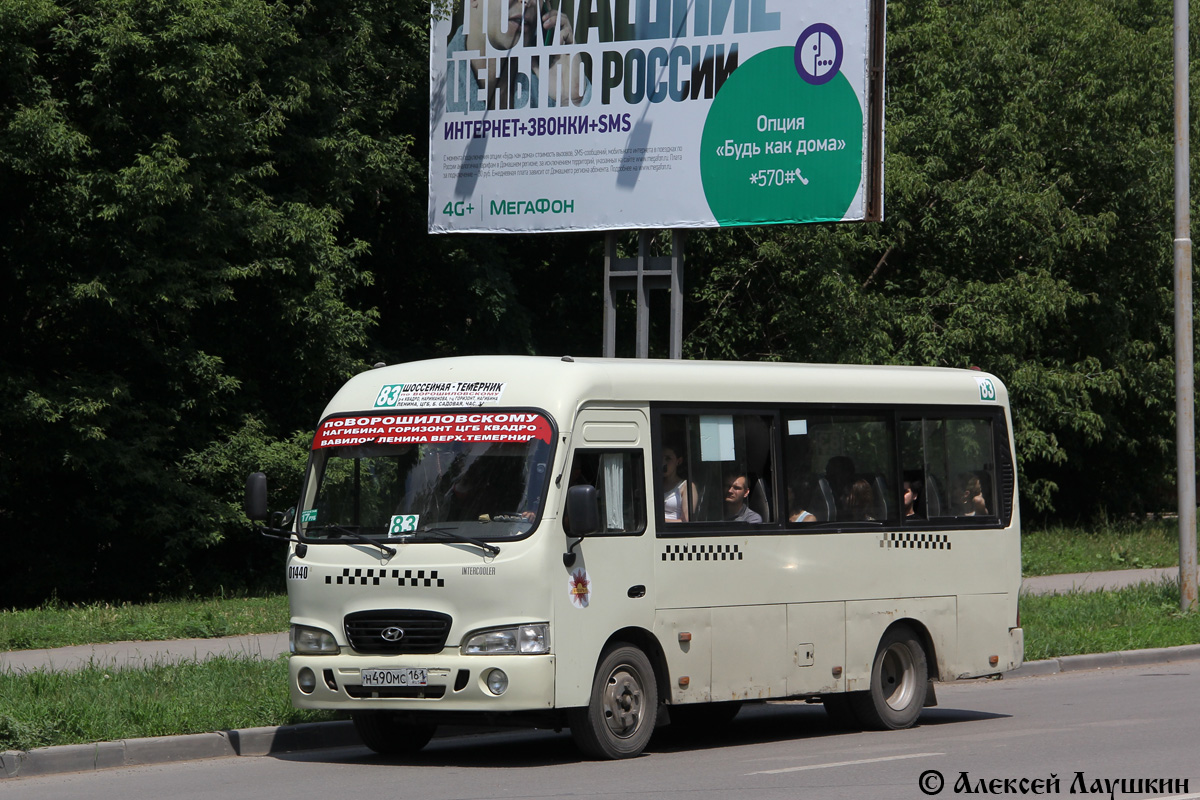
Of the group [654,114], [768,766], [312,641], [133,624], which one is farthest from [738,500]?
[654,114]

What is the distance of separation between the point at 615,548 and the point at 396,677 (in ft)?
5.23

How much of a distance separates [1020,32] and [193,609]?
20.6 m

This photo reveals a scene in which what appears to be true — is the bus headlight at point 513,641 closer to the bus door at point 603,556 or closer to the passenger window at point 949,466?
the bus door at point 603,556

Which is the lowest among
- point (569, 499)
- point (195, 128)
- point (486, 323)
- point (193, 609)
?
point (193, 609)

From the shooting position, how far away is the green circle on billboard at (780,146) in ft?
67.5

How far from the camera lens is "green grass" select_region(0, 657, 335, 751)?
1077 cm

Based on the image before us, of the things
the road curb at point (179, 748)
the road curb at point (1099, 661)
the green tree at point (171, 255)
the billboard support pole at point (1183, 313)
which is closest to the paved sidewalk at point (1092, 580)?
the billboard support pole at point (1183, 313)

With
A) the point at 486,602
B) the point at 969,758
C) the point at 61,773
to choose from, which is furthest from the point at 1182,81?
the point at 61,773

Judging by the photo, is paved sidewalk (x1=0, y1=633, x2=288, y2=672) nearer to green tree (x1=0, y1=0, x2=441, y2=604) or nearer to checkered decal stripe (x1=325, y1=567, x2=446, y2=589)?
checkered decal stripe (x1=325, y1=567, x2=446, y2=589)

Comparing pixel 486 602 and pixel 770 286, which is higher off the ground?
pixel 770 286

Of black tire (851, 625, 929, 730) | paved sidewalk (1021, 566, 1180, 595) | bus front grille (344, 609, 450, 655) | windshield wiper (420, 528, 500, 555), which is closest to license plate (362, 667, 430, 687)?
bus front grille (344, 609, 450, 655)

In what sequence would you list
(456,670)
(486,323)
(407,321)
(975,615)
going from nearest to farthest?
(456,670), (975,615), (486,323), (407,321)

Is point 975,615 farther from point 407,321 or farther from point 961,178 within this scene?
point 961,178

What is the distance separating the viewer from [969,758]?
417 inches
